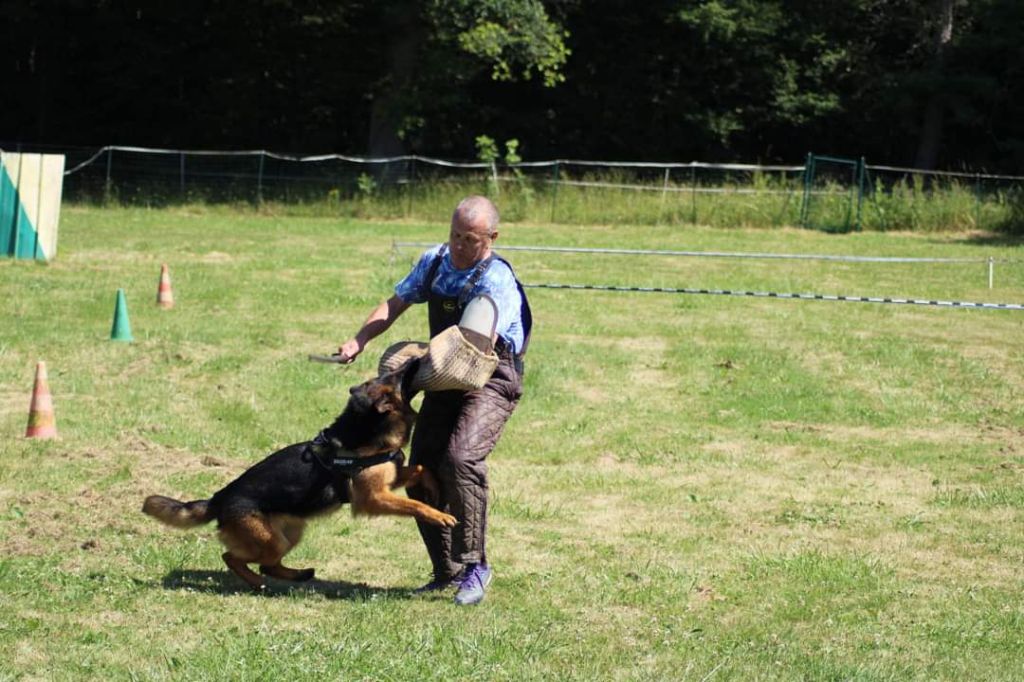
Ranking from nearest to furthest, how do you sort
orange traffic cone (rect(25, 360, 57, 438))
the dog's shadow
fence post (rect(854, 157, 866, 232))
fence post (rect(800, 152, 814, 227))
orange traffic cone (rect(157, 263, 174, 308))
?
1. the dog's shadow
2. orange traffic cone (rect(25, 360, 57, 438))
3. orange traffic cone (rect(157, 263, 174, 308))
4. fence post (rect(854, 157, 866, 232))
5. fence post (rect(800, 152, 814, 227))

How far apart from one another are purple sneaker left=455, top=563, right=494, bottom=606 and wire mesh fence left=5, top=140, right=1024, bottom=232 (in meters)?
24.6

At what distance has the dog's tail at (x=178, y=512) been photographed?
6.23m

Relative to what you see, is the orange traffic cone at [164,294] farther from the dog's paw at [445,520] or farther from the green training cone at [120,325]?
the dog's paw at [445,520]

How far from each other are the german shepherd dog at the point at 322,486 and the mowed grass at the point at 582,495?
29 cm

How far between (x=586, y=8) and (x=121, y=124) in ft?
54.2

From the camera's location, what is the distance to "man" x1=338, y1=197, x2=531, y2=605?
5.94 m

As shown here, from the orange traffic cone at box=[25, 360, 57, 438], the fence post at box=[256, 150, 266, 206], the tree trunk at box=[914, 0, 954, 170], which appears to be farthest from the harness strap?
the tree trunk at box=[914, 0, 954, 170]

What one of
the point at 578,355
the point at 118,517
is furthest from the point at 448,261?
the point at 578,355

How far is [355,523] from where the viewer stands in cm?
779

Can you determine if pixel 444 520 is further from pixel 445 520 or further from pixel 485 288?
pixel 485 288

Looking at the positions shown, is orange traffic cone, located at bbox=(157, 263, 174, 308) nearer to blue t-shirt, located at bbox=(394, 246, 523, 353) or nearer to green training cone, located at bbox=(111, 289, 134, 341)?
green training cone, located at bbox=(111, 289, 134, 341)

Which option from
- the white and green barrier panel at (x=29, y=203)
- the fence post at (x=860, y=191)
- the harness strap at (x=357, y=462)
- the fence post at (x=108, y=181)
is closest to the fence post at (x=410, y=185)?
the fence post at (x=108, y=181)

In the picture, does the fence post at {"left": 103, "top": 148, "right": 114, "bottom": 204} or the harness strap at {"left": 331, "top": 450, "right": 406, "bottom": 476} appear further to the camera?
the fence post at {"left": 103, "top": 148, "right": 114, "bottom": 204}

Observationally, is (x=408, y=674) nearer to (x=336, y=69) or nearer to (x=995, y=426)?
(x=995, y=426)
